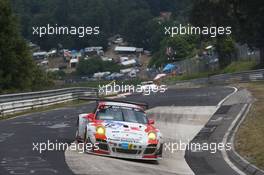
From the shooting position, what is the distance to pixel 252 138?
18484 millimetres

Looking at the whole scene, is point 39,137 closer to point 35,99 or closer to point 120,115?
point 120,115

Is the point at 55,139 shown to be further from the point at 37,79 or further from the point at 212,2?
the point at 37,79

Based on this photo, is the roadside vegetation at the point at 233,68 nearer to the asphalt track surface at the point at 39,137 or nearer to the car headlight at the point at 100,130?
the asphalt track surface at the point at 39,137

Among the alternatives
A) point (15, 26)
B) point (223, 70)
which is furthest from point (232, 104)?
point (223, 70)

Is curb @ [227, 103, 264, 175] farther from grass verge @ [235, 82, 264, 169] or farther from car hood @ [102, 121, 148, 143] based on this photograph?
car hood @ [102, 121, 148, 143]

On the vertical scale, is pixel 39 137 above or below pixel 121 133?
below

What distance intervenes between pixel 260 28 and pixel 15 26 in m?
22.3

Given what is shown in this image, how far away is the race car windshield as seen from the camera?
16.5 meters

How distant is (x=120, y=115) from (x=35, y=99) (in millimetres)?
17395

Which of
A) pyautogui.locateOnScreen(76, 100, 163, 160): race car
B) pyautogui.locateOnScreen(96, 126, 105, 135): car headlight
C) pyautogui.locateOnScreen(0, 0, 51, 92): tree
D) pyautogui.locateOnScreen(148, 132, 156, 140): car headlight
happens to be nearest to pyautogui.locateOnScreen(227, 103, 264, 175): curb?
pyautogui.locateOnScreen(76, 100, 163, 160): race car

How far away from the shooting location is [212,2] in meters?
60.4

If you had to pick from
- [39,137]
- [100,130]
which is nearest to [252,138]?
[100,130]

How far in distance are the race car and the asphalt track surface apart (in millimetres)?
985

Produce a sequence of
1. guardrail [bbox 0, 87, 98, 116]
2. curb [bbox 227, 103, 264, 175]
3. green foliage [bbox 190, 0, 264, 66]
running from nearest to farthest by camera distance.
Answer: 1. curb [bbox 227, 103, 264, 175]
2. guardrail [bbox 0, 87, 98, 116]
3. green foliage [bbox 190, 0, 264, 66]
